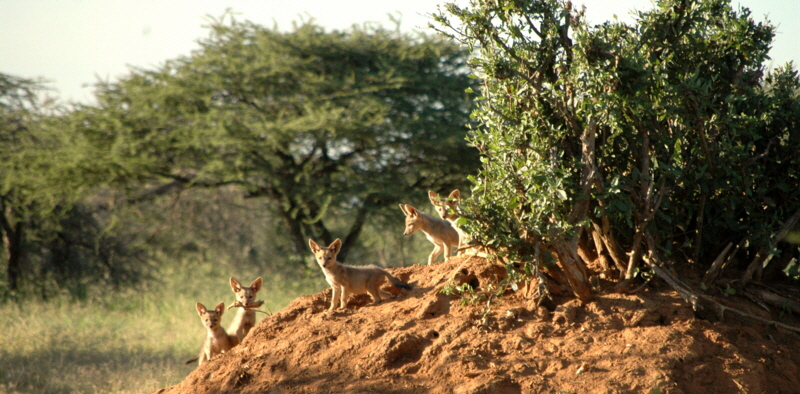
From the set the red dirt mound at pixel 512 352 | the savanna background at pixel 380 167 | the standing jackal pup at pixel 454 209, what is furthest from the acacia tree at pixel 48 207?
the red dirt mound at pixel 512 352

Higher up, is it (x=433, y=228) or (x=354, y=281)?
(x=433, y=228)

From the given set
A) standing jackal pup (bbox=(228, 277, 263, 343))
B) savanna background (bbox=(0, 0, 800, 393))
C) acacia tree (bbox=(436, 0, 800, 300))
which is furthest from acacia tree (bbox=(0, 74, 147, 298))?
acacia tree (bbox=(436, 0, 800, 300))

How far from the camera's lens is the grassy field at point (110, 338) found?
9.00 metres

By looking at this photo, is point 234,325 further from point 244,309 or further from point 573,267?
point 573,267

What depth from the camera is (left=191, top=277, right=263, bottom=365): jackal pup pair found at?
743 centimetres

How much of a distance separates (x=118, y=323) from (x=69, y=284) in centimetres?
481

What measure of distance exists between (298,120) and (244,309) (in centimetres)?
759

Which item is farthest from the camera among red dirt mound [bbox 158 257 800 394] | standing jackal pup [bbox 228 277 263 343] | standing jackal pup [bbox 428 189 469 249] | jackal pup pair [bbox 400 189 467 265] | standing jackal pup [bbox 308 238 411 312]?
jackal pup pair [bbox 400 189 467 265]

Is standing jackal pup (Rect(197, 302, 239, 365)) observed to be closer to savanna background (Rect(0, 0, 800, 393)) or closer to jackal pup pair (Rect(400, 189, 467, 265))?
savanna background (Rect(0, 0, 800, 393))

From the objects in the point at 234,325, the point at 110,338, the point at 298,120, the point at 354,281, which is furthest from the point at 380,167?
the point at 354,281

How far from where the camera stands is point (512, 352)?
504 centimetres

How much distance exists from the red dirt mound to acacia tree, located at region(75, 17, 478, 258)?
30.2ft

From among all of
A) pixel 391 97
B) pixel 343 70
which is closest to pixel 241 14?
pixel 343 70

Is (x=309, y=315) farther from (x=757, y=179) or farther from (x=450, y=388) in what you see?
(x=757, y=179)
